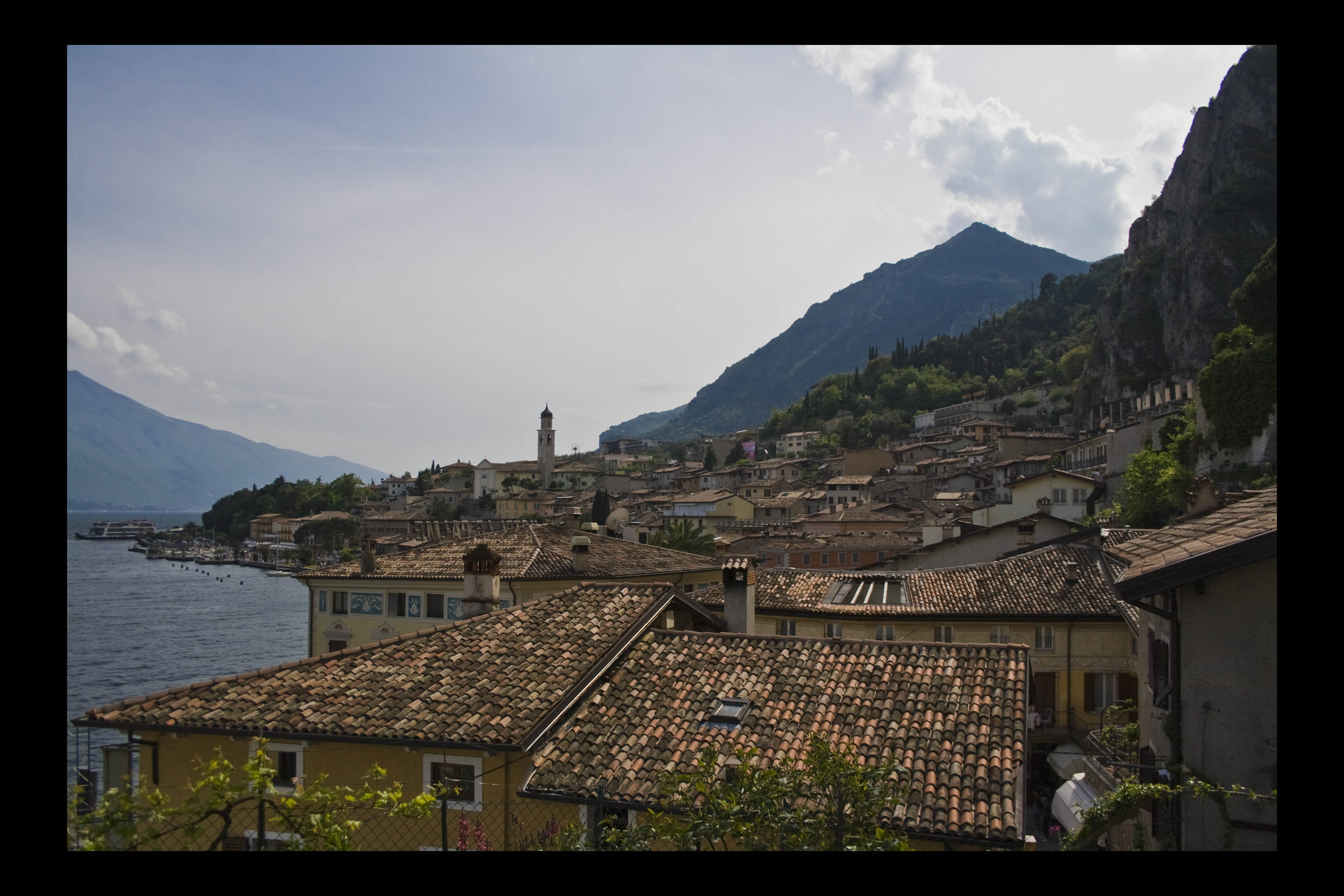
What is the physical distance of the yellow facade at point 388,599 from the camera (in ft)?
70.7

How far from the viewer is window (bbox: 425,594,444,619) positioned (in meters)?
22.9

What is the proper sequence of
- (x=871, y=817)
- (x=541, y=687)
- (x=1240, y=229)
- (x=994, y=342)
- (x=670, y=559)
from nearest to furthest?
(x=871, y=817)
(x=541, y=687)
(x=670, y=559)
(x=1240, y=229)
(x=994, y=342)

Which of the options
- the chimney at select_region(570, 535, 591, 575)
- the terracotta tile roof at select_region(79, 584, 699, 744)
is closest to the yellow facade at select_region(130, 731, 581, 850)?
the terracotta tile roof at select_region(79, 584, 699, 744)

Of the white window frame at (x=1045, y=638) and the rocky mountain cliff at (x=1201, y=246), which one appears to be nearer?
the white window frame at (x=1045, y=638)

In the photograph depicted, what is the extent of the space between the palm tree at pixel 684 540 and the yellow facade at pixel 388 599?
14.3 meters

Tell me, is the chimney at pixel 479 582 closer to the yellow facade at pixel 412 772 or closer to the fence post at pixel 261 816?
the yellow facade at pixel 412 772

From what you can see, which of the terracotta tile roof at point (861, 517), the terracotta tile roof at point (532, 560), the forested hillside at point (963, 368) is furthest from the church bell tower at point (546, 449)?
the terracotta tile roof at point (532, 560)

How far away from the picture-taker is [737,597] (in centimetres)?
1463

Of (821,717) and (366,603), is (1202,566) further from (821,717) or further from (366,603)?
(366,603)

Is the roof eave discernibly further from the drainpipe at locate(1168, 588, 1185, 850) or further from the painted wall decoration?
the painted wall decoration
